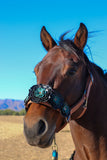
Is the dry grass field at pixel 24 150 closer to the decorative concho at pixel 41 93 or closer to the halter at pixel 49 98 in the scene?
the halter at pixel 49 98

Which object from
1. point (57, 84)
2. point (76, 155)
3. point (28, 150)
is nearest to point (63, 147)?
point (28, 150)

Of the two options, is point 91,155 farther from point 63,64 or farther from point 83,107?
point 63,64

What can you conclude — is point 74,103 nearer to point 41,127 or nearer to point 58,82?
point 58,82

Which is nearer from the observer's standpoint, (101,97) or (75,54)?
(75,54)

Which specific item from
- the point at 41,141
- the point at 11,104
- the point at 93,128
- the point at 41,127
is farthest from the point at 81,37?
the point at 11,104

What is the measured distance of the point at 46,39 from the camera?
303cm

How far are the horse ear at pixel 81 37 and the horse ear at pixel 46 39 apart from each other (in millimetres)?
359

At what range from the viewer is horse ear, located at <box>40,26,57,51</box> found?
9.76 ft

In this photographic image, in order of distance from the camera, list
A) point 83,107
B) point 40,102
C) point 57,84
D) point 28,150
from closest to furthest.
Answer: point 40,102, point 57,84, point 83,107, point 28,150

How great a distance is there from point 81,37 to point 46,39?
1.81ft

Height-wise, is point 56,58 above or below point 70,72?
above

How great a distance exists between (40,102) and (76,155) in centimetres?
118

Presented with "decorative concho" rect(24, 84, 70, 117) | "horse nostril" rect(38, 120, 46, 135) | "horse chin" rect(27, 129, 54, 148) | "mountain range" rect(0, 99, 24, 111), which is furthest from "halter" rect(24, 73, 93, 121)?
"mountain range" rect(0, 99, 24, 111)

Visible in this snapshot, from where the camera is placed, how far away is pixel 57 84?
7.81ft
